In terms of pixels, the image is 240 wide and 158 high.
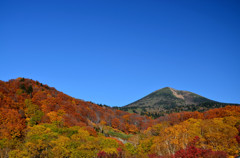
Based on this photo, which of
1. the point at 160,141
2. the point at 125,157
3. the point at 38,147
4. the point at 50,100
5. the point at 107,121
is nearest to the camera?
the point at 38,147

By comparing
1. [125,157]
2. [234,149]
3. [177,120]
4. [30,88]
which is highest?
[30,88]

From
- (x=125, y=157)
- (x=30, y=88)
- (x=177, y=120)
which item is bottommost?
(x=125, y=157)

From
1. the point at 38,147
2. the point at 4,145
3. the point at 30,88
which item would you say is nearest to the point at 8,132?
the point at 4,145

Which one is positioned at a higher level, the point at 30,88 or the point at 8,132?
the point at 30,88

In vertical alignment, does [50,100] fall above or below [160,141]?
above

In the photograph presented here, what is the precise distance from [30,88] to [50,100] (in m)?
18.5

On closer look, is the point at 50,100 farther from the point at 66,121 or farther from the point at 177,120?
the point at 177,120

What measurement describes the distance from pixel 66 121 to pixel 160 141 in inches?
2476

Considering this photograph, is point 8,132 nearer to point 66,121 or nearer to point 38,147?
point 38,147

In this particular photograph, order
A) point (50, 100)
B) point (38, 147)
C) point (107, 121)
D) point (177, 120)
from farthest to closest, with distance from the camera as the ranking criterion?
point (107, 121) < point (177, 120) < point (50, 100) < point (38, 147)

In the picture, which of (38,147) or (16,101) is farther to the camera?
(16,101)

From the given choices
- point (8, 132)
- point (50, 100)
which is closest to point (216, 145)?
point (8, 132)

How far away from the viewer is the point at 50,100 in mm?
142500

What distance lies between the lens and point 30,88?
148375 mm
